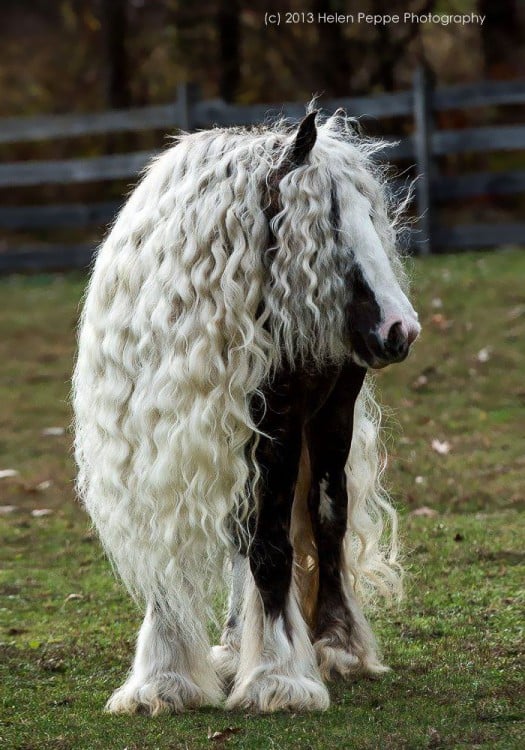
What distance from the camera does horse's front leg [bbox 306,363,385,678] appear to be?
13.9 feet

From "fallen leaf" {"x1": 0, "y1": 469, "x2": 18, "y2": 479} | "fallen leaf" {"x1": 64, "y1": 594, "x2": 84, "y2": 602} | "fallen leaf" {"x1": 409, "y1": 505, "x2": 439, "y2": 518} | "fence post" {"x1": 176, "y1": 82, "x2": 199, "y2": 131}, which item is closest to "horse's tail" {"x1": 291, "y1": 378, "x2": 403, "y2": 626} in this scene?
"fallen leaf" {"x1": 64, "y1": 594, "x2": 84, "y2": 602}

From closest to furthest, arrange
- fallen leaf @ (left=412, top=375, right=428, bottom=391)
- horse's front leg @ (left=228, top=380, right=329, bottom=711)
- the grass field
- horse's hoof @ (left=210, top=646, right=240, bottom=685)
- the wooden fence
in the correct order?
the grass field → horse's front leg @ (left=228, top=380, right=329, bottom=711) → horse's hoof @ (left=210, top=646, right=240, bottom=685) → fallen leaf @ (left=412, top=375, right=428, bottom=391) → the wooden fence

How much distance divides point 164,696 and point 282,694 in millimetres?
375

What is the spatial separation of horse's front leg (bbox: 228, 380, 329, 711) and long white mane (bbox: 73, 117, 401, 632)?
Result: 0.24ft

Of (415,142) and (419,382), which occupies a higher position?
(415,142)

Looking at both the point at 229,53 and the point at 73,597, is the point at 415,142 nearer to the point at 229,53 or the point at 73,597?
the point at 229,53

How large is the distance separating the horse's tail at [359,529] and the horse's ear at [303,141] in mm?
999

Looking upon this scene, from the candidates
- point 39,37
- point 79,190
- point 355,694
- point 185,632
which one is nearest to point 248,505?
point 185,632

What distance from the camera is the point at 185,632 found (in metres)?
4.00

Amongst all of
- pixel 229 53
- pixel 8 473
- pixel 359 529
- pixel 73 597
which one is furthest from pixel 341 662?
pixel 229 53

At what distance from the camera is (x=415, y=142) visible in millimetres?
13336

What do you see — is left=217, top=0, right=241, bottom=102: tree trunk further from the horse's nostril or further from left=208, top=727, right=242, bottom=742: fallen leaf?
left=208, top=727, right=242, bottom=742: fallen leaf

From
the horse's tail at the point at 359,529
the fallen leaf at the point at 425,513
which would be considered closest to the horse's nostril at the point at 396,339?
the horse's tail at the point at 359,529

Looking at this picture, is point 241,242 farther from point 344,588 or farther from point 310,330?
point 344,588
